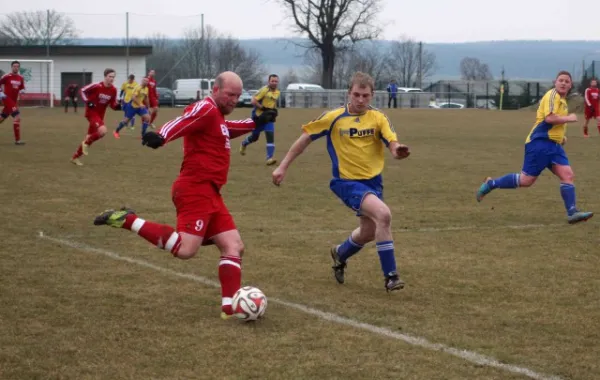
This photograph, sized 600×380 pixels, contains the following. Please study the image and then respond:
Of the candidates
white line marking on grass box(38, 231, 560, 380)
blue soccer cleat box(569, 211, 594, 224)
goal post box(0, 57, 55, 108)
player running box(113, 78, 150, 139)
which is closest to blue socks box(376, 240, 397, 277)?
white line marking on grass box(38, 231, 560, 380)

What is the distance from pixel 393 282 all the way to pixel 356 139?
1.21 metres

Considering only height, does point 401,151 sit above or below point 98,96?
below

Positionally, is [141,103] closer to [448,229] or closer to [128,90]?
[128,90]

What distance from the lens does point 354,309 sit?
6.80 meters

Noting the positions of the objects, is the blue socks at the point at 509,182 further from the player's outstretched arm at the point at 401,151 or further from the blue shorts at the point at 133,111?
the blue shorts at the point at 133,111

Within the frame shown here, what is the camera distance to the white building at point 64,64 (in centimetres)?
5203

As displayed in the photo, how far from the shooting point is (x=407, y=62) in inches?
4259

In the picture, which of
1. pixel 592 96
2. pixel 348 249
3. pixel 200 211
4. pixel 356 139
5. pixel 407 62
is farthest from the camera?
pixel 407 62

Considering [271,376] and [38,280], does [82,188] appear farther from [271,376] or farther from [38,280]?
[271,376]

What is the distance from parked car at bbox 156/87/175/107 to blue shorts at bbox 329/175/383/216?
155 feet

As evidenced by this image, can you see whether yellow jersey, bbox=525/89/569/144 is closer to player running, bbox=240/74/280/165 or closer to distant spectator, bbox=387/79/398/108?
player running, bbox=240/74/280/165

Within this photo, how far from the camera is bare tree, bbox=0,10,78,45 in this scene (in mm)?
54688

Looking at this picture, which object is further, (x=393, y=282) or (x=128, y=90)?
(x=128, y=90)

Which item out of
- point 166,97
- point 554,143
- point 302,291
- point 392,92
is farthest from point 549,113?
point 392,92
